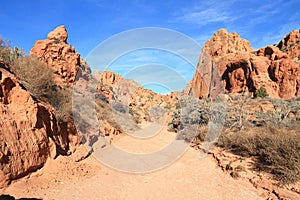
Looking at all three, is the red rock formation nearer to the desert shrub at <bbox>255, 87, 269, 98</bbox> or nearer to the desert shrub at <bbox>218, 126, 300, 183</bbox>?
the desert shrub at <bbox>255, 87, 269, 98</bbox>

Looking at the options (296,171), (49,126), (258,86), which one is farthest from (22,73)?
(258,86)

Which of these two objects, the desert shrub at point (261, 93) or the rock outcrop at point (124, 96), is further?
the desert shrub at point (261, 93)

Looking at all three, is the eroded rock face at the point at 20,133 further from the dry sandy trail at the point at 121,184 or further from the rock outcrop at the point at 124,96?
the rock outcrop at the point at 124,96

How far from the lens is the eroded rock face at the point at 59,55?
1295 centimetres

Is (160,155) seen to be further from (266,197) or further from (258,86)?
(258,86)

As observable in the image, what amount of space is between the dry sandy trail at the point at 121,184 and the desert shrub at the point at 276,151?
99cm

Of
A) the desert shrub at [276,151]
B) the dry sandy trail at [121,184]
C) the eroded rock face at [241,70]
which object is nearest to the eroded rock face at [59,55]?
the dry sandy trail at [121,184]

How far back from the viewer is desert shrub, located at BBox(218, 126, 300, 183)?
5.84 m

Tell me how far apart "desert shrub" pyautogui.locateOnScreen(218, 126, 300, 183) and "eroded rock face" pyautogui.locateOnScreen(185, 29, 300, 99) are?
89.1 ft

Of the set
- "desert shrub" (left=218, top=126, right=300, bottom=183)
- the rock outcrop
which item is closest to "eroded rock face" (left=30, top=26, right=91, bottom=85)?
the rock outcrop

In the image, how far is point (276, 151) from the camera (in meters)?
6.82

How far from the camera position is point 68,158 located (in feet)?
21.7

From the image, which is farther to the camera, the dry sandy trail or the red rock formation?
the red rock formation

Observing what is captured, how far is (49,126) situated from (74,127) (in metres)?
1.74
